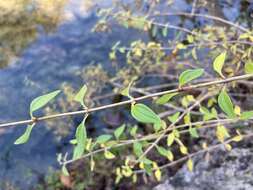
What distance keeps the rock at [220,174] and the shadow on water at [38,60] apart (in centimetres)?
77

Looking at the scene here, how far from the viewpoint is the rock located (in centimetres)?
154

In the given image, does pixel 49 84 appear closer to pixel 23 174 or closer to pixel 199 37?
pixel 23 174

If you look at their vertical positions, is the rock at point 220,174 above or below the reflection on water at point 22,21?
below

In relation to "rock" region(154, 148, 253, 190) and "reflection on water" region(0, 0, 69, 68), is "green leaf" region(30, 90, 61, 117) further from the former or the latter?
"reflection on water" region(0, 0, 69, 68)

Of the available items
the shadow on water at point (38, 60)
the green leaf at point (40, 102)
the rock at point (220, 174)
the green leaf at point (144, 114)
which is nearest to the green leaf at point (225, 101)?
the green leaf at point (144, 114)

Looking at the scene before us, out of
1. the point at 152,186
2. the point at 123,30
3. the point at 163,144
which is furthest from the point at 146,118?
the point at 123,30

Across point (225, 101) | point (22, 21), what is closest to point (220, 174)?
point (225, 101)

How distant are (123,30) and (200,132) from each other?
3.58ft

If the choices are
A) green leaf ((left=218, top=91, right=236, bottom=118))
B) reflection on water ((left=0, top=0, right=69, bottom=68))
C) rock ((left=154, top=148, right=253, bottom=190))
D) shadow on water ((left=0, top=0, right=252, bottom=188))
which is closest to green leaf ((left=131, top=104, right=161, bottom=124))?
green leaf ((left=218, top=91, right=236, bottom=118))

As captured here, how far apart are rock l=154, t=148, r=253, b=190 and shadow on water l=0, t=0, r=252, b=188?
0.77m

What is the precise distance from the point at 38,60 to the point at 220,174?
59.6 inches

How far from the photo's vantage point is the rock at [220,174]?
1.54 metres

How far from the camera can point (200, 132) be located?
6.63ft

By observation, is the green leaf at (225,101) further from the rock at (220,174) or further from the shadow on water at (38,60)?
the shadow on water at (38,60)
